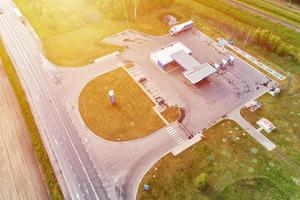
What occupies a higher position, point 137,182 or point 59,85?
point 59,85

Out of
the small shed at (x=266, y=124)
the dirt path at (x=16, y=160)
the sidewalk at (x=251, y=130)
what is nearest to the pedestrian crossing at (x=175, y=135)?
the sidewalk at (x=251, y=130)

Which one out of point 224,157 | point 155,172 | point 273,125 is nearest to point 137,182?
point 155,172

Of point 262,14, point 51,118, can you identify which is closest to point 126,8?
point 51,118

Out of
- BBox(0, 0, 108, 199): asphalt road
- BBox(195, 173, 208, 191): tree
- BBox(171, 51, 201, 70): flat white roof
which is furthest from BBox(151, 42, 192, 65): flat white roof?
BBox(195, 173, 208, 191): tree

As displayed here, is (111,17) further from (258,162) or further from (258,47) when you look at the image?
(258,162)

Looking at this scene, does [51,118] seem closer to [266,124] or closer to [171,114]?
[171,114]

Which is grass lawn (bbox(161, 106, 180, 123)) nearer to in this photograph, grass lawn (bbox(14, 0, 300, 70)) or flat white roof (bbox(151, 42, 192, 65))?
flat white roof (bbox(151, 42, 192, 65))
